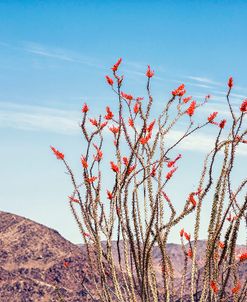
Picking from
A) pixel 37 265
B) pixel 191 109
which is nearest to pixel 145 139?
pixel 191 109

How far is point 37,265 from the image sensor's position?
36.9m

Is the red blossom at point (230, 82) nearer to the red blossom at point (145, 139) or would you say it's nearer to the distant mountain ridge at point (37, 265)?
the red blossom at point (145, 139)

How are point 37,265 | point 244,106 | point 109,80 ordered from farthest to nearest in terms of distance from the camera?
1. point 37,265
2. point 109,80
3. point 244,106

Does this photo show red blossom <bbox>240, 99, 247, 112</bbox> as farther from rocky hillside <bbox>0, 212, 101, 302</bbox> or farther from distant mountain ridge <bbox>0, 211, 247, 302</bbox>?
rocky hillside <bbox>0, 212, 101, 302</bbox>

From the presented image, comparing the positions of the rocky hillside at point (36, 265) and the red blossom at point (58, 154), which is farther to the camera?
the rocky hillside at point (36, 265)

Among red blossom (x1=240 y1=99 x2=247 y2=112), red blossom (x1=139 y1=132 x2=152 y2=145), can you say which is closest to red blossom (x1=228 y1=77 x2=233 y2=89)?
red blossom (x1=240 y1=99 x2=247 y2=112)

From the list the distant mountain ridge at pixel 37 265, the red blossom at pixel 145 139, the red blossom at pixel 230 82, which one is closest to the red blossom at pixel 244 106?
the red blossom at pixel 230 82

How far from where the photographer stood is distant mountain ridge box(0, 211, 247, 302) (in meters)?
32.2

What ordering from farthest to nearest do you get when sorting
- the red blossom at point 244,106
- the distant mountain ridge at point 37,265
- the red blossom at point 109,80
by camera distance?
the distant mountain ridge at point 37,265 < the red blossom at point 109,80 < the red blossom at point 244,106

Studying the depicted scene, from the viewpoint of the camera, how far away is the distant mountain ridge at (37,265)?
32.2 metres

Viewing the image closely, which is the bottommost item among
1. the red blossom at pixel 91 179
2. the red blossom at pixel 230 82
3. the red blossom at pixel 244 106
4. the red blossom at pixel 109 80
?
the red blossom at pixel 91 179

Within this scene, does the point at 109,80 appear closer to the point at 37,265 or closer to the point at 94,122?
the point at 94,122

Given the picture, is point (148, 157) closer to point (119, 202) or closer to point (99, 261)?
point (119, 202)

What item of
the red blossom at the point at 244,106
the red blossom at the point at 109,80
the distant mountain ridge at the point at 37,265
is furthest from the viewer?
the distant mountain ridge at the point at 37,265
